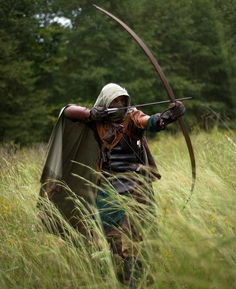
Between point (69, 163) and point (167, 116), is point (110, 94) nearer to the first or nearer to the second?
point (167, 116)

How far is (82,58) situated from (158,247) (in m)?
21.9

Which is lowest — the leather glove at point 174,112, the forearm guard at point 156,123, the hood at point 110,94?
the forearm guard at point 156,123

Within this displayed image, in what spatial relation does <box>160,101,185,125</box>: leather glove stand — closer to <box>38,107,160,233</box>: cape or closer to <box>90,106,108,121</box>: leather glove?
<box>90,106,108,121</box>: leather glove

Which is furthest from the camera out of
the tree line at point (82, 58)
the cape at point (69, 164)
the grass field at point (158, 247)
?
the tree line at point (82, 58)

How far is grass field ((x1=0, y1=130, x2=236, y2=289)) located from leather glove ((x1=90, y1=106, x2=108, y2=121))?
2.49 ft

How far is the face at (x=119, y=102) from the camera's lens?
472cm

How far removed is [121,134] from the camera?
181 inches

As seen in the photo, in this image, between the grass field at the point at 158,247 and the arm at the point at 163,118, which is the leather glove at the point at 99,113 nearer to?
the arm at the point at 163,118

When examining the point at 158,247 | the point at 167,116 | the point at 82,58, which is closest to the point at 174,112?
the point at 167,116

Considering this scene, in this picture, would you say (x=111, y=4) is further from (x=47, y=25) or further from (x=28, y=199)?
(x=28, y=199)

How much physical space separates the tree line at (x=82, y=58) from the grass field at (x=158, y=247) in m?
15.1

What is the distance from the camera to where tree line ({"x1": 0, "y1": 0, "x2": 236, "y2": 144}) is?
20.4 metres

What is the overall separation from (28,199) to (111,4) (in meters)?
19.2

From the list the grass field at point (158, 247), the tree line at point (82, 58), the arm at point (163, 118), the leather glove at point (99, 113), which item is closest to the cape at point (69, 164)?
the grass field at point (158, 247)
